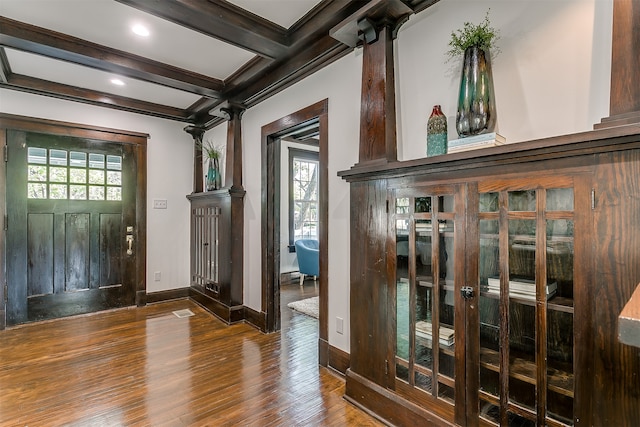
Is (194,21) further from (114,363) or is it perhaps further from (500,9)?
(114,363)

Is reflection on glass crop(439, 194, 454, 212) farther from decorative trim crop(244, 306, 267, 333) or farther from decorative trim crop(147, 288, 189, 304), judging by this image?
decorative trim crop(147, 288, 189, 304)

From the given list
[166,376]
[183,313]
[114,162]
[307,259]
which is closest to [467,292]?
[166,376]

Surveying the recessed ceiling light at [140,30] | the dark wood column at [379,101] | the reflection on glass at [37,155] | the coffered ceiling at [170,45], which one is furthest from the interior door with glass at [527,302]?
the reflection on glass at [37,155]

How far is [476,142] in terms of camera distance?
1597mm

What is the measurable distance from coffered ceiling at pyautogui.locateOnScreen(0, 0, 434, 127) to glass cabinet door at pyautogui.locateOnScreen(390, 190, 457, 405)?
4.28 feet

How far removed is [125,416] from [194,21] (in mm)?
2726

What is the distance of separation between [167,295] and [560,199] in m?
4.79

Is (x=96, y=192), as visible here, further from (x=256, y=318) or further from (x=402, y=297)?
(x=402, y=297)

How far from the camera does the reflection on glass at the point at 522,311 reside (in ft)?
4.62

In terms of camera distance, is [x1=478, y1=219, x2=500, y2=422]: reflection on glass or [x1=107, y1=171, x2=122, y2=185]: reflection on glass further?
[x1=107, y1=171, x2=122, y2=185]: reflection on glass

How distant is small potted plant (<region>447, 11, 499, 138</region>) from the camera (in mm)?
1614

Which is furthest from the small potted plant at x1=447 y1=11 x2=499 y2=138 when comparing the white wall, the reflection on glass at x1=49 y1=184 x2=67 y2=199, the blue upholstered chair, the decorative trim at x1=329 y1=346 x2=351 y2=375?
the reflection on glass at x1=49 y1=184 x2=67 y2=199

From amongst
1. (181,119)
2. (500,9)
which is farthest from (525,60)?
(181,119)

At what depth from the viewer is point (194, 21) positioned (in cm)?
231
